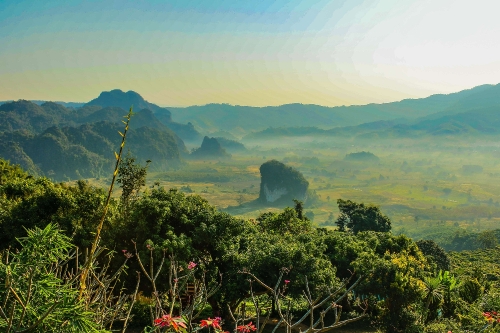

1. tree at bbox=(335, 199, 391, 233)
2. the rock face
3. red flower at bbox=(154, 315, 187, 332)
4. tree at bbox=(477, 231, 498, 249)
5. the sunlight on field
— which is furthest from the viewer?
the rock face

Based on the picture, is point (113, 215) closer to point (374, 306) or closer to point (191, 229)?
point (191, 229)

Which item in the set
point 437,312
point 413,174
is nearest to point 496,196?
point 413,174

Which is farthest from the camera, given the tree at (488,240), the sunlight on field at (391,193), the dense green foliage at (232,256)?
the sunlight on field at (391,193)

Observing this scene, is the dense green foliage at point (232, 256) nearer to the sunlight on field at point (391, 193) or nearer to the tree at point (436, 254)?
the tree at point (436, 254)

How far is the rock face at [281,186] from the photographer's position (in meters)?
133

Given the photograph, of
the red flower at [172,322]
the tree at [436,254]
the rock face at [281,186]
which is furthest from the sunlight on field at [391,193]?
the red flower at [172,322]

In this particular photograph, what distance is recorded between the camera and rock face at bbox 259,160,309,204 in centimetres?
13312

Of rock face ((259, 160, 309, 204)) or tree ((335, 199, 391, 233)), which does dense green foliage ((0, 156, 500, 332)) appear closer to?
tree ((335, 199, 391, 233))

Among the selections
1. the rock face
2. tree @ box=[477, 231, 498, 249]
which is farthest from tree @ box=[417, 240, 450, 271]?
the rock face

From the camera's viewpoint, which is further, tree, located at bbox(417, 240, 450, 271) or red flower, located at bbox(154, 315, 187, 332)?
tree, located at bbox(417, 240, 450, 271)

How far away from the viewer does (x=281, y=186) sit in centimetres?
13525

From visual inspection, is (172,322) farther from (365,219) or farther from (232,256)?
(365,219)

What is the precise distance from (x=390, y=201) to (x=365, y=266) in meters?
121

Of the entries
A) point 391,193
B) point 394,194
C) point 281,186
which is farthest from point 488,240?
point 391,193
